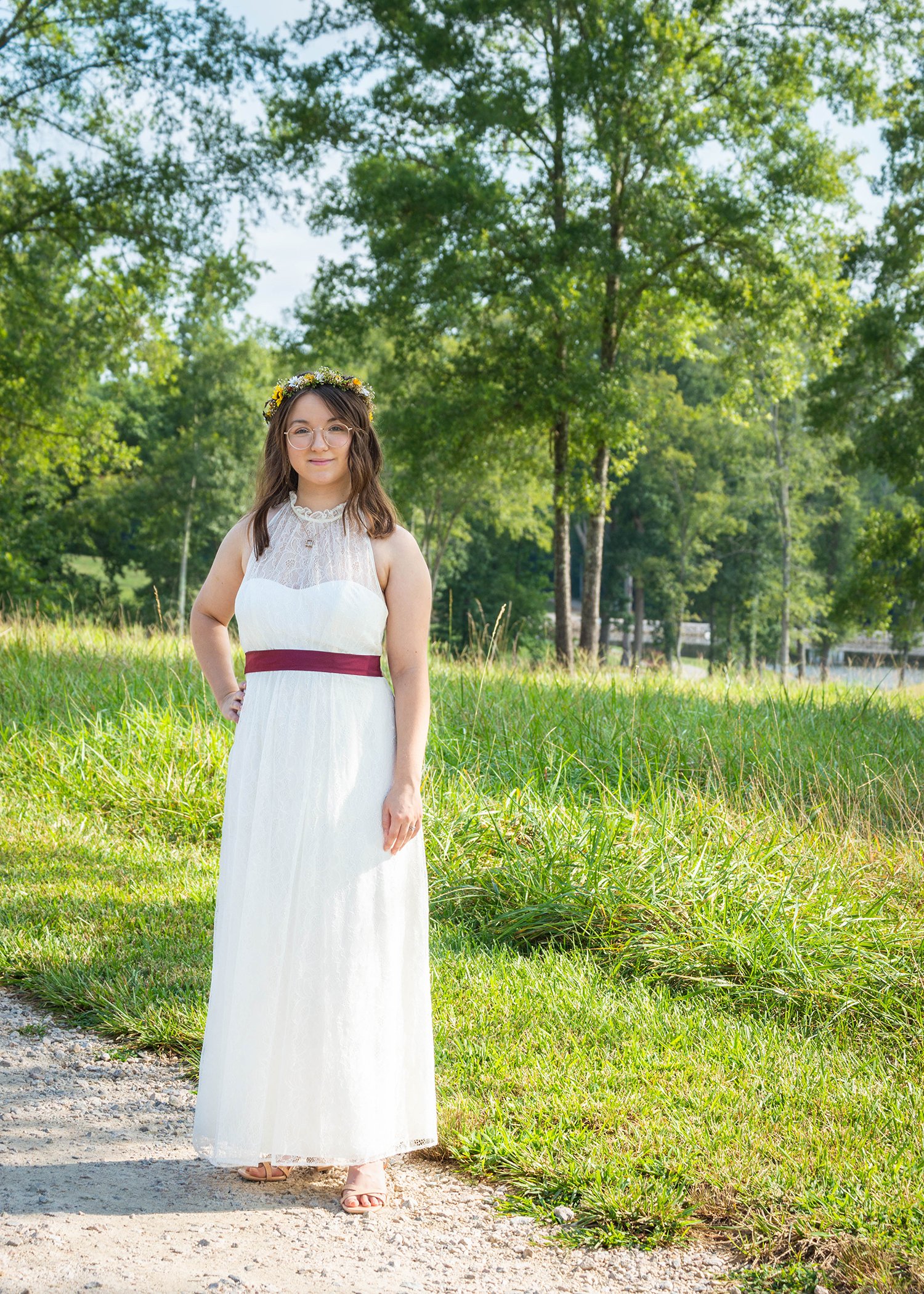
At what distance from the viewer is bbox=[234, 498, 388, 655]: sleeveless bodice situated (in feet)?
9.66

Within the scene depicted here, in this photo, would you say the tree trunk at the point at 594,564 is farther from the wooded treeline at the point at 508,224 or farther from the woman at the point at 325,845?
the woman at the point at 325,845

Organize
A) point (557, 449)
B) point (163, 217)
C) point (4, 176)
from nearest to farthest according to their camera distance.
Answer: point (163, 217) → point (4, 176) → point (557, 449)

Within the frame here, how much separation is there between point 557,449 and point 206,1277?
60.2ft

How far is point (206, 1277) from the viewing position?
2.51m

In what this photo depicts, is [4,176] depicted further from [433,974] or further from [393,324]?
[433,974]

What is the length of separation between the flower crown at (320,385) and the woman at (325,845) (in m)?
0.01

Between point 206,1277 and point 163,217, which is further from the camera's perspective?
point 163,217

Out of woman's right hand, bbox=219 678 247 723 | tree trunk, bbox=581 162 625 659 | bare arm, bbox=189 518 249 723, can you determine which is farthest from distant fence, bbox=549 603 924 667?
woman's right hand, bbox=219 678 247 723

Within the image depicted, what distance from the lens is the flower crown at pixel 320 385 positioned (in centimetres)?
313

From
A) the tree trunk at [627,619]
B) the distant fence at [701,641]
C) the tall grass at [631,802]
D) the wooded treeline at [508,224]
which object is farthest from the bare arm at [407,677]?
the tree trunk at [627,619]

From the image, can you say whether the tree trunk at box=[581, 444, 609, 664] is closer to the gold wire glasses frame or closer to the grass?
the grass

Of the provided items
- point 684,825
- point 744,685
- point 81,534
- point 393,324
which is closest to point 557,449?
point 393,324

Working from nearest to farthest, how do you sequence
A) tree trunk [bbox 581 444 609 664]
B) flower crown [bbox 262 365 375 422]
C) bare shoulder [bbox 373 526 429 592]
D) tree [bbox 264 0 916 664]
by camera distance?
bare shoulder [bbox 373 526 429 592] < flower crown [bbox 262 365 375 422] < tree [bbox 264 0 916 664] < tree trunk [bbox 581 444 609 664]

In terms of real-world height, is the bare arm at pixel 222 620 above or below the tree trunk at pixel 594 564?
below
